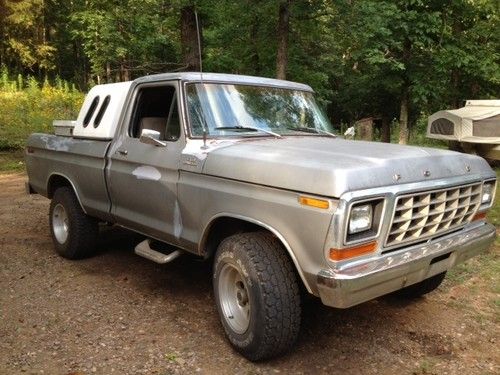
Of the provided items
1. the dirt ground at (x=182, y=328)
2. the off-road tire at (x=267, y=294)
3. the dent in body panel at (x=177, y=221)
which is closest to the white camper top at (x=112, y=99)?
the dent in body panel at (x=177, y=221)

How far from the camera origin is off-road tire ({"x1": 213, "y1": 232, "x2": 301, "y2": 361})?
330 centimetres

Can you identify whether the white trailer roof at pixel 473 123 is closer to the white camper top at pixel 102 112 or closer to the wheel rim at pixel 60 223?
the white camper top at pixel 102 112

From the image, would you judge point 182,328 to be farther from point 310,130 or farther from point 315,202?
point 310,130

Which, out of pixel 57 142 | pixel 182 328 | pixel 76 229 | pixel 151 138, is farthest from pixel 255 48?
pixel 182 328

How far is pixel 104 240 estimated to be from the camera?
6.55 meters

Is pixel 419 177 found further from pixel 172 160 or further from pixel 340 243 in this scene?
pixel 172 160

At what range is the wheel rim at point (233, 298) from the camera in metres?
3.71

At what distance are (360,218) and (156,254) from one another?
2089mm

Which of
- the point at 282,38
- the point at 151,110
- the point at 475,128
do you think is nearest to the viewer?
the point at 151,110

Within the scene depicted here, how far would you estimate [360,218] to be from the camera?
3039 millimetres

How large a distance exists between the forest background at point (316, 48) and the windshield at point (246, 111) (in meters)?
4.96

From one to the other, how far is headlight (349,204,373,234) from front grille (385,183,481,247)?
0.18 m

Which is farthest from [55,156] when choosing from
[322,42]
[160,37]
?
[160,37]

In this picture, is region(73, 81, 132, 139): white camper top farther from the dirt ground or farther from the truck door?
the dirt ground
